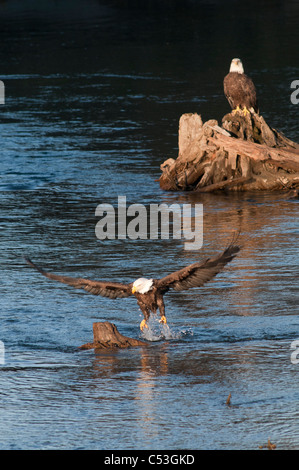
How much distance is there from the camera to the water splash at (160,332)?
874 cm

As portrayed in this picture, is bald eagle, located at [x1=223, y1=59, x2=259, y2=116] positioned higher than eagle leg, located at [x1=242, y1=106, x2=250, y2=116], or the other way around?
bald eagle, located at [x1=223, y1=59, x2=259, y2=116]

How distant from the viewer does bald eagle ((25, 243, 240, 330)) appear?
854cm

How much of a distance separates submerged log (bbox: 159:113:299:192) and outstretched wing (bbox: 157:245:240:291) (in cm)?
633

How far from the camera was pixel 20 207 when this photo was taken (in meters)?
14.8

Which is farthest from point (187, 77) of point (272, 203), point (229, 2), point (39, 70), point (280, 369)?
point (229, 2)

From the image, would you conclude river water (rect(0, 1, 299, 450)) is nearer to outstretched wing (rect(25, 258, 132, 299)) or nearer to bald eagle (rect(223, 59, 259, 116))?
outstretched wing (rect(25, 258, 132, 299))

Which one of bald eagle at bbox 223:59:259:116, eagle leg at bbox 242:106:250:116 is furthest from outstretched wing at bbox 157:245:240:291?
bald eagle at bbox 223:59:259:116

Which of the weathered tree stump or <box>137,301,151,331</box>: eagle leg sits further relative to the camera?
<box>137,301,151,331</box>: eagle leg

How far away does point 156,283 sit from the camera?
872 centimetres

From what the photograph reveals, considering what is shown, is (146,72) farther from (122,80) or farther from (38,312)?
(38,312)

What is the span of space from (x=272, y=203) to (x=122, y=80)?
13175 mm

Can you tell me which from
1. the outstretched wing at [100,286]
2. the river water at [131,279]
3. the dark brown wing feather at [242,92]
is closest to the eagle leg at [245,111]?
the dark brown wing feather at [242,92]

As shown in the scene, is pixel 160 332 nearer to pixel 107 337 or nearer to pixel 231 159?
pixel 107 337

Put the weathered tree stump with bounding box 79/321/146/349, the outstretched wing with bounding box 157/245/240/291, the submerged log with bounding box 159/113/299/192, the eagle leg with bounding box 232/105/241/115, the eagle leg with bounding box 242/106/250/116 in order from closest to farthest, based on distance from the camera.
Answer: the weathered tree stump with bounding box 79/321/146/349 < the outstretched wing with bounding box 157/245/240/291 < the submerged log with bounding box 159/113/299/192 < the eagle leg with bounding box 232/105/241/115 < the eagle leg with bounding box 242/106/250/116
